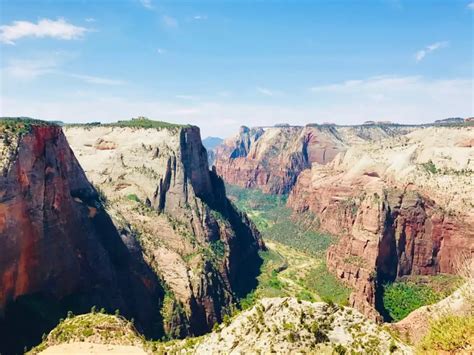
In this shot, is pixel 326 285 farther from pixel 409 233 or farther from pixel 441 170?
pixel 441 170

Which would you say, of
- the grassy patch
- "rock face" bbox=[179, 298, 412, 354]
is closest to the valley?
"rock face" bbox=[179, 298, 412, 354]

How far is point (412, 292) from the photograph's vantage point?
111 metres

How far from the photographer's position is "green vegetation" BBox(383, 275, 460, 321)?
348 ft

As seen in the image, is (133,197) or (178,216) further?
(178,216)

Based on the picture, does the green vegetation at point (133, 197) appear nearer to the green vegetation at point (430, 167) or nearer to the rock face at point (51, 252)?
the rock face at point (51, 252)

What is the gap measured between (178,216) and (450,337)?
106304 mm

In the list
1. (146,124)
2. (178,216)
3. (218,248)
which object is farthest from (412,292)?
(146,124)

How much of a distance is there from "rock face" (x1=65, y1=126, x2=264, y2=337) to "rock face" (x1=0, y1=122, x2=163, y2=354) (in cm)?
735

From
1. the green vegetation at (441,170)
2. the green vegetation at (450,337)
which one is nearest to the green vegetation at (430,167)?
the green vegetation at (441,170)

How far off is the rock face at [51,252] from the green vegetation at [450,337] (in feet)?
184

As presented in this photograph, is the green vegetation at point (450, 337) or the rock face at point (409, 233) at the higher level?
the green vegetation at point (450, 337)

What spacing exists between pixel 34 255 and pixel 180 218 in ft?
196

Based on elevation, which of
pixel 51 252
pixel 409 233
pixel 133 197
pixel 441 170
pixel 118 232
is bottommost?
pixel 409 233

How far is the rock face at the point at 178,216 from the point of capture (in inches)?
3986
